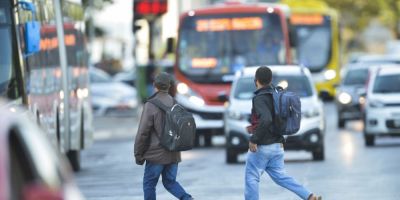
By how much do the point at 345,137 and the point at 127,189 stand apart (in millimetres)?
14601

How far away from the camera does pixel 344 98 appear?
3700cm

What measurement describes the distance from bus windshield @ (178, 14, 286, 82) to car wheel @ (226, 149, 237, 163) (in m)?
6.12

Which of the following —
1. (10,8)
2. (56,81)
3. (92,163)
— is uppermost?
(10,8)

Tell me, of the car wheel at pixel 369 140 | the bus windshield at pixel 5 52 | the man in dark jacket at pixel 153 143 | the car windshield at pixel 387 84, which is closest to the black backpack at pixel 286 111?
the man in dark jacket at pixel 153 143

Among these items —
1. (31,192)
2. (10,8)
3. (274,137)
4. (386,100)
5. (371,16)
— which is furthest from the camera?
(371,16)

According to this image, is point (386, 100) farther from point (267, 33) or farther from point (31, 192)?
point (31, 192)

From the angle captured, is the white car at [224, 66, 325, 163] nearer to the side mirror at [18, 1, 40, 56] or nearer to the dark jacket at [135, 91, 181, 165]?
the side mirror at [18, 1, 40, 56]

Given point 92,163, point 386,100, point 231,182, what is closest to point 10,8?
point 231,182

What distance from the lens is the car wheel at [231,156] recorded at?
24297mm

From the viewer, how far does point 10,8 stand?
16672 millimetres

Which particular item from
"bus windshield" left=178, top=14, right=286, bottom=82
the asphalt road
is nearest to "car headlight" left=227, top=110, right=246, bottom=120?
the asphalt road

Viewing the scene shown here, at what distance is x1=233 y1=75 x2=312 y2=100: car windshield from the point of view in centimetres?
2494

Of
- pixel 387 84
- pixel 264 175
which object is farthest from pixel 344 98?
pixel 264 175

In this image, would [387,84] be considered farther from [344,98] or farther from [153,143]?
[153,143]
